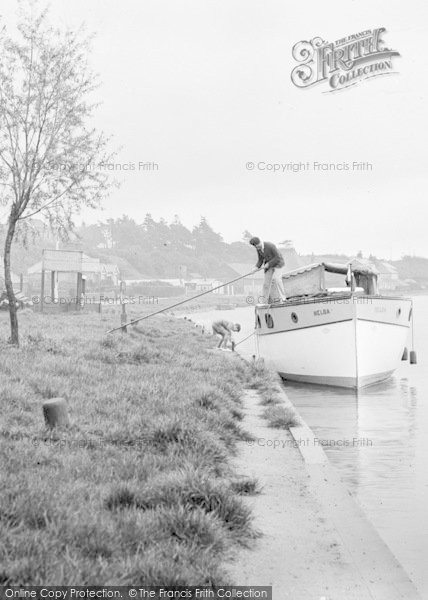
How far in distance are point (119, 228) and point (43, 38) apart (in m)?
139

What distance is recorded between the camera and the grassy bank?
3.85 meters

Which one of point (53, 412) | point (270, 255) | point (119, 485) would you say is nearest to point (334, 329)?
point (270, 255)

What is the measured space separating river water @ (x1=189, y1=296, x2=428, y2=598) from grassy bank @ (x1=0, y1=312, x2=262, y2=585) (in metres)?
1.39

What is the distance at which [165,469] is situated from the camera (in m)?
5.83

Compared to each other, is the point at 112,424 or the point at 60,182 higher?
the point at 60,182

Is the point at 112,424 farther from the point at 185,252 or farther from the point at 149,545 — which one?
the point at 185,252

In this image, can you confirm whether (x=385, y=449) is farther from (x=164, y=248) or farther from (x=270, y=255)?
(x=164, y=248)

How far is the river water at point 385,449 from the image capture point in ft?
18.6

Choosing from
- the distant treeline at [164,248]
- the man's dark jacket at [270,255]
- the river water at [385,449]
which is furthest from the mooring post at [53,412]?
the distant treeline at [164,248]

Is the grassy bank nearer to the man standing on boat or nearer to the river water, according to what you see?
the river water

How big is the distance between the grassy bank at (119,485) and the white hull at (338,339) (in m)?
7.21

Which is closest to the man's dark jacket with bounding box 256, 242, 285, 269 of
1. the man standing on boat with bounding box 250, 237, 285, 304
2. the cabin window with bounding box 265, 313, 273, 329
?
the man standing on boat with bounding box 250, 237, 285, 304

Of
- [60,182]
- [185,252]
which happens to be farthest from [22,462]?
[185,252]

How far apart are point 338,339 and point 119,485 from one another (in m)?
12.8
